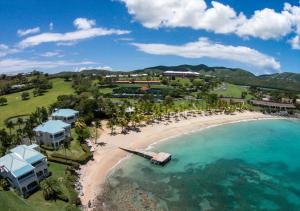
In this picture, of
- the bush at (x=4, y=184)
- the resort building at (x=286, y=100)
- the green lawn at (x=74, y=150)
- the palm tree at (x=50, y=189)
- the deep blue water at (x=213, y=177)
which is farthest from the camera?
the resort building at (x=286, y=100)

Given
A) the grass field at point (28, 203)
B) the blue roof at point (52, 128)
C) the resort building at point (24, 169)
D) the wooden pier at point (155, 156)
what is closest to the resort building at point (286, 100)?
the wooden pier at point (155, 156)

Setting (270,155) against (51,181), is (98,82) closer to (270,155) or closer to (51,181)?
(270,155)

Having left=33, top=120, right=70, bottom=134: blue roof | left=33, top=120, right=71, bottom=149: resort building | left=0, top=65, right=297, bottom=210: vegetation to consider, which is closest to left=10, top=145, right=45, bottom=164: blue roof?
left=0, top=65, right=297, bottom=210: vegetation

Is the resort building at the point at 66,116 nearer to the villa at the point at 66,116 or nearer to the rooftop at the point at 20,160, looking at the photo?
the villa at the point at 66,116

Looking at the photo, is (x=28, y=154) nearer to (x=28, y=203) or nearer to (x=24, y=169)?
(x=24, y=169)

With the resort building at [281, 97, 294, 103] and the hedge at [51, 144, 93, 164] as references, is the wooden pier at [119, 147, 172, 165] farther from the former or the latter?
the resort building at [281, 97, 294, 103]

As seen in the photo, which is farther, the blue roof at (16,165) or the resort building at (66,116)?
the resort building at (66,116)
